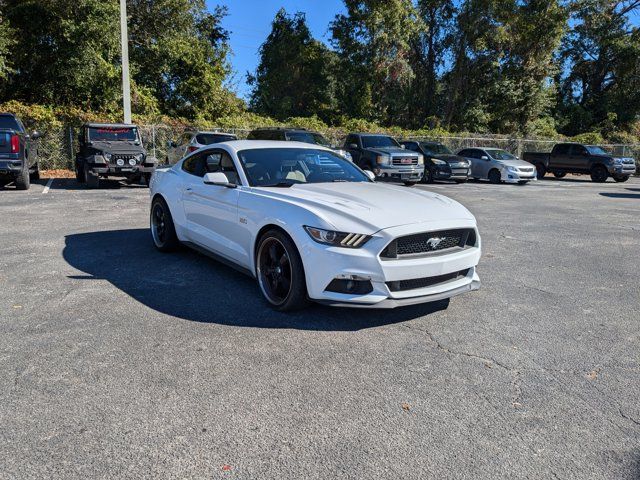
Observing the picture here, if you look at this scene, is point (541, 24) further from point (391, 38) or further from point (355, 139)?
point (355, 139)

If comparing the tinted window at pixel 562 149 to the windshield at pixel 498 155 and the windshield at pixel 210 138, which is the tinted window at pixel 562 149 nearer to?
the windshield at pixel 498 155

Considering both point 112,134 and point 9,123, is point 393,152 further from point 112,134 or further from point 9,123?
point 9,123

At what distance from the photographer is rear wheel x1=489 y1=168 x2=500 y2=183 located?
22578 millimetres

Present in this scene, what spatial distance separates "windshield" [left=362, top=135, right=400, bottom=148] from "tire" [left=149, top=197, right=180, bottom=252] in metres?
12.7

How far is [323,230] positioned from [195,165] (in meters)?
2.85

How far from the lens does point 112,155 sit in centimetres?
1505

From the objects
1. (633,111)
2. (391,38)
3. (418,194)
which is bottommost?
(418,194)

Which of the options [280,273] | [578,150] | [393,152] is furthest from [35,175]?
[578,150]

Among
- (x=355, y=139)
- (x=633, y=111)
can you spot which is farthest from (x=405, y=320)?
(x=633, y=111)

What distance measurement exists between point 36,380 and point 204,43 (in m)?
31.0

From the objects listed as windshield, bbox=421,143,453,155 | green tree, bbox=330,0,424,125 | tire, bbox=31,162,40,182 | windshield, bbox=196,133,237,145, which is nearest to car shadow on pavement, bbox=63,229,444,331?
windshield, bbox=196,133,237,145

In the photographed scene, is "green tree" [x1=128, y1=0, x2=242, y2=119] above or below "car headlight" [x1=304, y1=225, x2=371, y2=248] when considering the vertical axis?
above

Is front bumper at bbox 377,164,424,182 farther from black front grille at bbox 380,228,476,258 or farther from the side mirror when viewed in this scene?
black front grille at bbox 380,228,476,258

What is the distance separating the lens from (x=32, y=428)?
2.89m
